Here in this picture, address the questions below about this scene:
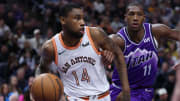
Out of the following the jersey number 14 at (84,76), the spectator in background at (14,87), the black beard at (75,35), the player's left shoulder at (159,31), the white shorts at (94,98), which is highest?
the black beard at (75,35)

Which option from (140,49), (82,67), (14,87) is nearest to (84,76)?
(82,67)

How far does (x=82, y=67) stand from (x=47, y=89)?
73 centimetres

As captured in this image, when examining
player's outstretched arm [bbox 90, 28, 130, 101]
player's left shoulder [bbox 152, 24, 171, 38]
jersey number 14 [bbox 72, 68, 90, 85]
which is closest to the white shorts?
jersey number 14 [bbox 72, 68, 90, 85]

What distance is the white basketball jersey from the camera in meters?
4.60

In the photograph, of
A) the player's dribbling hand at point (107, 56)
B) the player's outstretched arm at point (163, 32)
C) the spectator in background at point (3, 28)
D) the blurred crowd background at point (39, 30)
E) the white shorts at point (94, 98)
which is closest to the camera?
the player's dribbling hand at point (107, 56)

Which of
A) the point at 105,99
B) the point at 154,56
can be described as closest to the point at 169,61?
the point at 154,56

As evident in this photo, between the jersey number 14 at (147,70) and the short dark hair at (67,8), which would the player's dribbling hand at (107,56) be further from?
the jersey number 14 at (147,70)

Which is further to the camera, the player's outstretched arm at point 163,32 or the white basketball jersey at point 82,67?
the player's outstretched arm at point 163,32

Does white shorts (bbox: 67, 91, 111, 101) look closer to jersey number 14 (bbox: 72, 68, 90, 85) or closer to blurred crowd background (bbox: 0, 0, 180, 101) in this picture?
jersey number 14 (bbox: 72, 68, 90, 85)

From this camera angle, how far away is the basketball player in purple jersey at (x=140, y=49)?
5371 mm

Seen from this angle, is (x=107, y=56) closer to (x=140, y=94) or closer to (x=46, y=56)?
(x=46, y=56)

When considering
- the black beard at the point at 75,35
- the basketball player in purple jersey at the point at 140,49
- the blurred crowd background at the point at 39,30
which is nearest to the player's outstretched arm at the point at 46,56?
the black beard at the point at 75,35

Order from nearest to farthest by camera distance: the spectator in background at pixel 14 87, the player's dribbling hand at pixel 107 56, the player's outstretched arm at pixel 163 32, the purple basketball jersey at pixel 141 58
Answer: the player's dribbling hand at pixel 107 56, the purple basketball jersey at pixel 141 58, the player's outstretched arm at pixel 163 32, the spectator in background at pixel 14 87

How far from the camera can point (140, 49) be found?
538cm
